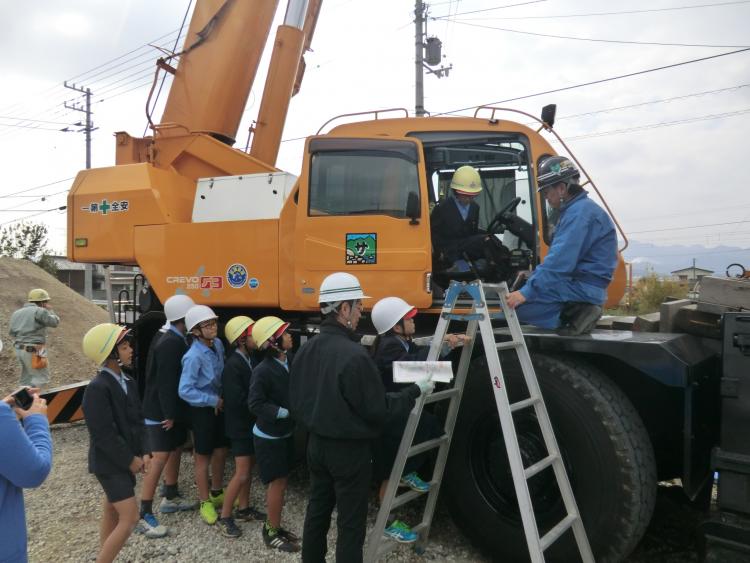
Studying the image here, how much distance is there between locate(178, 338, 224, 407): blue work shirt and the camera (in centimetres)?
419

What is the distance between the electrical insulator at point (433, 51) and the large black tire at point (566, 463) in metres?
14.6

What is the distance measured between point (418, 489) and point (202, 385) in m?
1.86

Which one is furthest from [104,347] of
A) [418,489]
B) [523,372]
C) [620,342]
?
[620,342]

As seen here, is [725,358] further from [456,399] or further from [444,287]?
[444,287]

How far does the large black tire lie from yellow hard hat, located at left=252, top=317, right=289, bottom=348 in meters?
1.36

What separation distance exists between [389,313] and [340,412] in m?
1.09

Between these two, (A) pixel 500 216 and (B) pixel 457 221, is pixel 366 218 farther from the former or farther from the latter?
(A) pixel 500 216

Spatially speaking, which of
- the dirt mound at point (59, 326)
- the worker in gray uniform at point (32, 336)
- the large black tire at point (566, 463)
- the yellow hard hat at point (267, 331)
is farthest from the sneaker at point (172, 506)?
the dirt mound at point (59, 326)

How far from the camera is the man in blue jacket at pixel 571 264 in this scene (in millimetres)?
3270

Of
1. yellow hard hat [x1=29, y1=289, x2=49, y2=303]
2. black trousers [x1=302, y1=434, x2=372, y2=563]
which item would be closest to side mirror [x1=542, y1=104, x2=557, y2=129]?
black trousers [x1=302, y1=434, x2=372, y2=563]

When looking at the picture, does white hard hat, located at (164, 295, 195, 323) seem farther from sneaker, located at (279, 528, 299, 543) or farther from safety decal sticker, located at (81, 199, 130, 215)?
sneaker, located at (279, 528, 299, 543)

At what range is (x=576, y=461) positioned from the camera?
3.14m

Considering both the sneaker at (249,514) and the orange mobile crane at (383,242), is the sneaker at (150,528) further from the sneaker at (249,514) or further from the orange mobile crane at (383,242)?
the orange mobile crane at (383,242)

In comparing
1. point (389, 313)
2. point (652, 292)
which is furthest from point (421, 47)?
point (389, 313)
